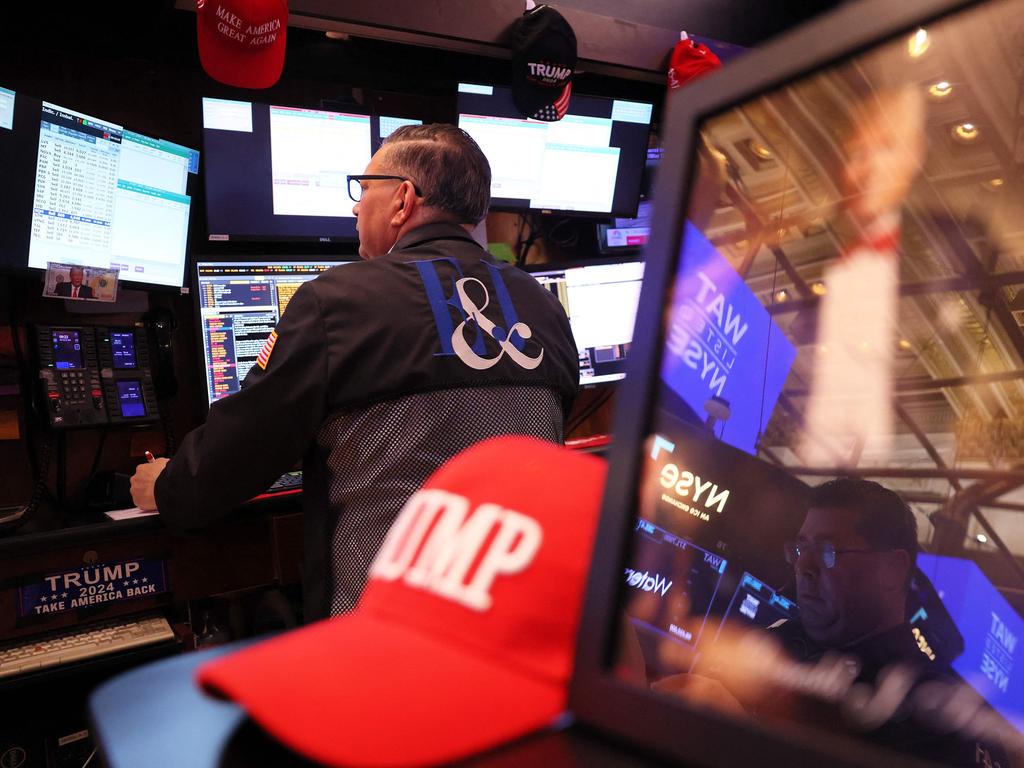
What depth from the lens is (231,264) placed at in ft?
6.44

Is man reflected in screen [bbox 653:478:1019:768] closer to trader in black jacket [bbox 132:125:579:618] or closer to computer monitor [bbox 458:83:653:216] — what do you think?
trader in black jacket [bbox 132:125:579:618]

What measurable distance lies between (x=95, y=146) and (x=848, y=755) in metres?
1.92

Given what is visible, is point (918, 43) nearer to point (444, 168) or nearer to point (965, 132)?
point (965, 132)

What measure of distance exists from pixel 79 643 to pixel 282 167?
1246 mm

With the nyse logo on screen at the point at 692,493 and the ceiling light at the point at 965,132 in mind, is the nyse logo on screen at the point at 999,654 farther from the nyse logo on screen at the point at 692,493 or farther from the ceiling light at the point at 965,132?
the ceiling light at the point at 965,132

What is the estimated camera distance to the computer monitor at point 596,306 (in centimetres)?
253

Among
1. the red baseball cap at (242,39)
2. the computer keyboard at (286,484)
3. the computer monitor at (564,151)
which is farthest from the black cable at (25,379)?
the computer monitor at (564,151)

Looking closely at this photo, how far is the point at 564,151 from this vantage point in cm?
244

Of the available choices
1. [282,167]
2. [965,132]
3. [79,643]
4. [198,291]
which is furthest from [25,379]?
[965,132]

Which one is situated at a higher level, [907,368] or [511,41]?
[511,41]

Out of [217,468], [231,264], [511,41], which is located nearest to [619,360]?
[511,41]

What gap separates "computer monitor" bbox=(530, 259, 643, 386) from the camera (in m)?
2.53

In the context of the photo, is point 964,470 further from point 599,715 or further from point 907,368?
point 599,715

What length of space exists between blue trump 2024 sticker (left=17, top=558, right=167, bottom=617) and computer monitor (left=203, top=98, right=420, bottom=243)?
86cm
